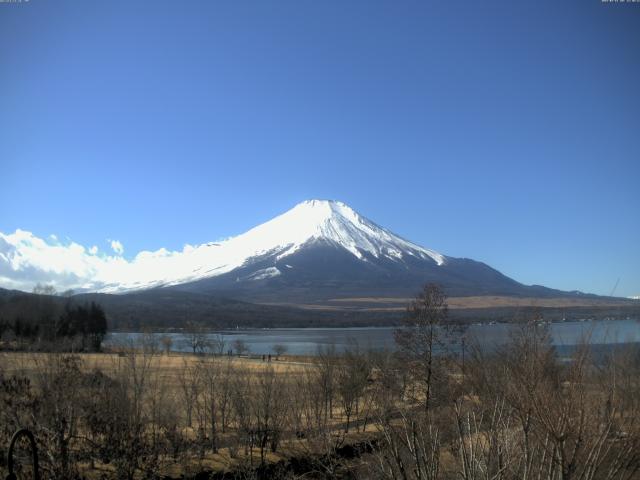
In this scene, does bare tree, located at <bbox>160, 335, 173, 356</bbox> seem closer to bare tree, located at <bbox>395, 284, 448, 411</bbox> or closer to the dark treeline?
the dark treeline

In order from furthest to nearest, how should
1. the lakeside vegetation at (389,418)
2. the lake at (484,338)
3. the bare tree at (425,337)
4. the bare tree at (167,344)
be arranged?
the bare tree at (167,344)
the bare tree at (425,337)
the lake at (484,338)
the lakeside vegetation at (389,418)

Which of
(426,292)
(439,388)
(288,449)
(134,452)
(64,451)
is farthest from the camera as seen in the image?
(426,292)

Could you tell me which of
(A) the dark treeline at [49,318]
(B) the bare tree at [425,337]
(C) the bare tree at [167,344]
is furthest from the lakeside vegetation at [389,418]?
(A) the dark treeline at [49,318]

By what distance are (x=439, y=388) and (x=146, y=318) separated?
164476mm

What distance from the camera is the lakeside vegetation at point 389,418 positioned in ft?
21.2

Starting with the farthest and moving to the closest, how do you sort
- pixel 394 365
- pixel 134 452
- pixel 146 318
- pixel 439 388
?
pixel 146 318 → pixel 394 365 → pixel 439 388 → pixel 134 452

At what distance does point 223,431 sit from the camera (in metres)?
25.2

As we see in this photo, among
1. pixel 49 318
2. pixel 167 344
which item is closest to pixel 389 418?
pixel 167 344

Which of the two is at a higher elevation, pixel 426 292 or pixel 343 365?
pixel 426 292

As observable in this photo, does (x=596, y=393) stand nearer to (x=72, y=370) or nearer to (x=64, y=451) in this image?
(x=64, y=451)

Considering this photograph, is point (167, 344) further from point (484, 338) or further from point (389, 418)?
point (389, 418)

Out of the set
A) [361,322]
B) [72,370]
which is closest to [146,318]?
[361,322]

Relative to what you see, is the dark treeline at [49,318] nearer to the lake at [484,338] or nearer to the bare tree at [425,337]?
A: the lake at [484,338]

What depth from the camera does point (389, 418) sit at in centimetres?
938
